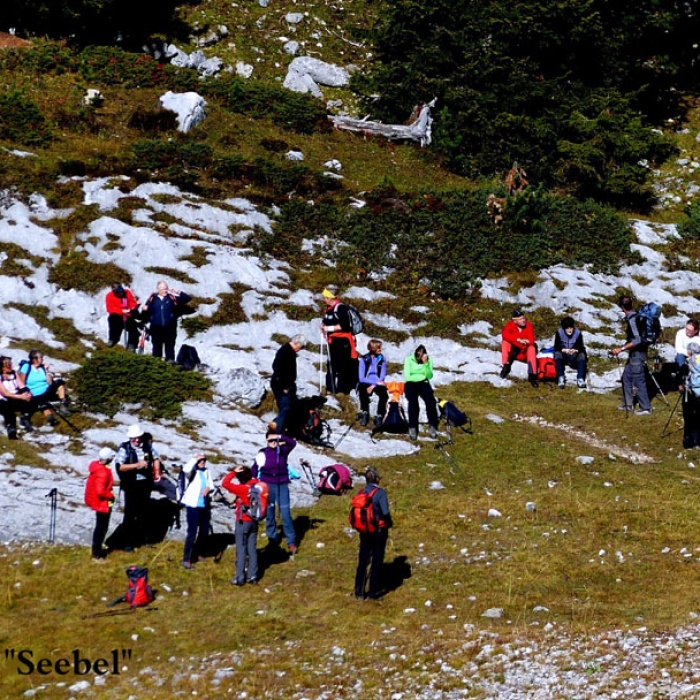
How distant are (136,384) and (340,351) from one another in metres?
5.81

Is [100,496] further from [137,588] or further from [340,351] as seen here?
[340,351]

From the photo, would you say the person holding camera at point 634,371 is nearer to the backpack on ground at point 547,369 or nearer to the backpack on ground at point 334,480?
the backpack on ground at point 547,369

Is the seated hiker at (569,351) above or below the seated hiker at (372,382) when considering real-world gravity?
above

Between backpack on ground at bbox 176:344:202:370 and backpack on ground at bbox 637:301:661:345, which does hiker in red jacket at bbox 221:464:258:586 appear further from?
backpack on ground at bbox 637:301:661:345

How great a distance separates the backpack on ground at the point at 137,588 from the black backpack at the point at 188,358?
10499 millimetres

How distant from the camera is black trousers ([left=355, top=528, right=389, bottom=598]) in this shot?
17.8 metres

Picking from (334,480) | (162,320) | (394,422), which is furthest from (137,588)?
(162,320)

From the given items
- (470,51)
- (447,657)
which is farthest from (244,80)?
(447,657)

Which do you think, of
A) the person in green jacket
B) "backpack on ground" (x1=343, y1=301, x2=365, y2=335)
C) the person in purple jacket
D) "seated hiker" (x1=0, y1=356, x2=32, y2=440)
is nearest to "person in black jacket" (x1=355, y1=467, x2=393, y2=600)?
the person in purple jacket

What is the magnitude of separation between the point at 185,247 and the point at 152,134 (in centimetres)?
1170

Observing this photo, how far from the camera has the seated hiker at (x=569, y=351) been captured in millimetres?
30016

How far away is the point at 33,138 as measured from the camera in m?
41.1

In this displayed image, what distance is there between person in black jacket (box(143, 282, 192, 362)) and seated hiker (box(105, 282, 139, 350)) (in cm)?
74

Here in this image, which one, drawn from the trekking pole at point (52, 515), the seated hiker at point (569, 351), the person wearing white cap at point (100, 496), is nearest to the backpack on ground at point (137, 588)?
the person wearing white cap at point (100, 496)
